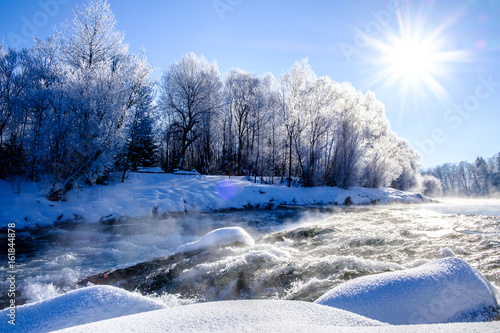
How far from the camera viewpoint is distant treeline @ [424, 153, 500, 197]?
4819cm

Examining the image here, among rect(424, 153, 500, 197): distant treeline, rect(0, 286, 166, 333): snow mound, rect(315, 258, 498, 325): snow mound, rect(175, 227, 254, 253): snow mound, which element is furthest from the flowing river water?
rect(424, 153, 500, 197): distant treeline

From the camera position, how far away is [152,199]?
1214 cm

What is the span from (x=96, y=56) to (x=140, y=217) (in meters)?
10.7

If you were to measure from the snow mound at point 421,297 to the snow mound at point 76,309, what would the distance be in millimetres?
1564

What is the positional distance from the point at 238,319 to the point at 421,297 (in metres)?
1.60

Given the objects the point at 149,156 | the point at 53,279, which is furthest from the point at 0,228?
the point at 149,156

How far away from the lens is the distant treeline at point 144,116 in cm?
1104

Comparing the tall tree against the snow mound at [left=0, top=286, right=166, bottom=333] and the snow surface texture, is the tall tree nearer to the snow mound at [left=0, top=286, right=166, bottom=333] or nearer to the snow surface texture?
the snow surface texture

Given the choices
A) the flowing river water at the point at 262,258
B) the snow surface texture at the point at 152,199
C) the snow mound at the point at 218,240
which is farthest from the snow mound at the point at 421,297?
the snow surface texture at the point at 152,199

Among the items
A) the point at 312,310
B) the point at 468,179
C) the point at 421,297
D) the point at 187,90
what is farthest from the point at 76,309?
the point at 468,179

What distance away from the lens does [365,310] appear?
1.90 m

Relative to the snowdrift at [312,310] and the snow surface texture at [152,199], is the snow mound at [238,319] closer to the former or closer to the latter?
the snowdrift at [312,310]

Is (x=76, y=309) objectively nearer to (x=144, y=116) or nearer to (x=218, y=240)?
(x=218, y=240)

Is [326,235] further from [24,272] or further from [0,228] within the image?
[0,228]
